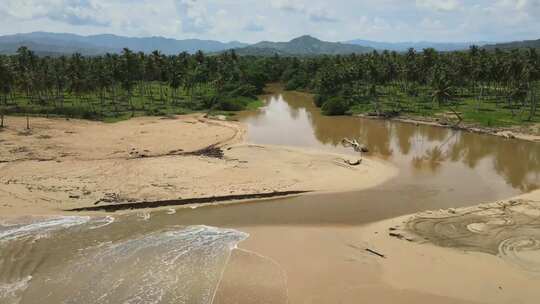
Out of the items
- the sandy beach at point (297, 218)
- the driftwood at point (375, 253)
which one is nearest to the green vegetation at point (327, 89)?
the sandy beach at point (297, 218)

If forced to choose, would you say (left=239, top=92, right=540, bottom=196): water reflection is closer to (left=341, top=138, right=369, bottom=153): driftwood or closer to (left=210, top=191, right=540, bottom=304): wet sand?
(left=341, top=138, right=369, bottom=153): driftwood

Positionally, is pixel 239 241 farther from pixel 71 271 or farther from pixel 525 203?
pixel 525 203

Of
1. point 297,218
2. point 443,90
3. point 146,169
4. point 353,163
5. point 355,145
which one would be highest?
point 443,90

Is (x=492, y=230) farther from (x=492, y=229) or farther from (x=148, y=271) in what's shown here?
(x=148, y=271)

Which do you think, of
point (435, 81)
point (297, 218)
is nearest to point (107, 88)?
point (435, 81)

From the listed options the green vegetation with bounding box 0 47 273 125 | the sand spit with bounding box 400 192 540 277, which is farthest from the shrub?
the sand spit with bounding box 400 192 540 277

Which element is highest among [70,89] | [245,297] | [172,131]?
[70,89]

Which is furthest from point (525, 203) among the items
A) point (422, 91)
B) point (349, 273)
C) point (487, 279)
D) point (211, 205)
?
point (422, 91)
